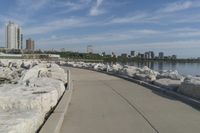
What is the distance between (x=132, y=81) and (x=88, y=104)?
959 centimetres

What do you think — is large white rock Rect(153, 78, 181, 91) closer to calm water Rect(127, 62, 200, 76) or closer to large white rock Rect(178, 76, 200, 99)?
large white rock Rect(178, 76, 200, 99)

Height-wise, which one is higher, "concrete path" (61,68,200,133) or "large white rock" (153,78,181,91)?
"large white rock" (153,78,181,91)

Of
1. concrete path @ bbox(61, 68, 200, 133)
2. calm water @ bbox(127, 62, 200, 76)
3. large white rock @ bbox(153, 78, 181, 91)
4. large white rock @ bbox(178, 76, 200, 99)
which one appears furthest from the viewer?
calm water @ bbox(127, 62, 200, 76)

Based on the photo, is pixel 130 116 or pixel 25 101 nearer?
pixel 25 101

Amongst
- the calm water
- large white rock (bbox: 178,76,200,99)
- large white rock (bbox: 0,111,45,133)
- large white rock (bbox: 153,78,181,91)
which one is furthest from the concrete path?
the calm water

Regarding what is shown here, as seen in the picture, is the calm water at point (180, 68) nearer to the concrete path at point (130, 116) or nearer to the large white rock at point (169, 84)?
the large white rock at point (169, 84)

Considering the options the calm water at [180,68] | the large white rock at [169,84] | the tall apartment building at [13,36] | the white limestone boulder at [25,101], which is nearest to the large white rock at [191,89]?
the large white rock at [169,84]

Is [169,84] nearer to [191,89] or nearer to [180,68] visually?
[191,89]

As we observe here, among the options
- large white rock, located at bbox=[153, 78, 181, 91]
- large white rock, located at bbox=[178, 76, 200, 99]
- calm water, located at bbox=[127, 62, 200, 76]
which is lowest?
calm water, located at bbox=[127, 62, 200, 76]

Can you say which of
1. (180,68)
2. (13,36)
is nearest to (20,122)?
(180,68)

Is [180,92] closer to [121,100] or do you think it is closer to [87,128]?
[121,100]

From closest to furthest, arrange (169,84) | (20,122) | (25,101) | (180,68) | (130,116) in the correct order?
1. (20,122)
2. (25,101)
3. (130,116)
4. (169,84)
5. (180,68)

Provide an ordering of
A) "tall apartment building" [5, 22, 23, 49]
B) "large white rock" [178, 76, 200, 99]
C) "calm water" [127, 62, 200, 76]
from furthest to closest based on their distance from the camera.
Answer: "tall apartment building" [5, 22, 23, 49] < "calm water" [127, 62, 200, 76] < "large white rock" [178, 76, 200, 99]

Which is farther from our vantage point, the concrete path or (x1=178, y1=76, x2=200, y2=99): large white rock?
(x1=178, y1=76, x2=200, y2=99): large white rock
